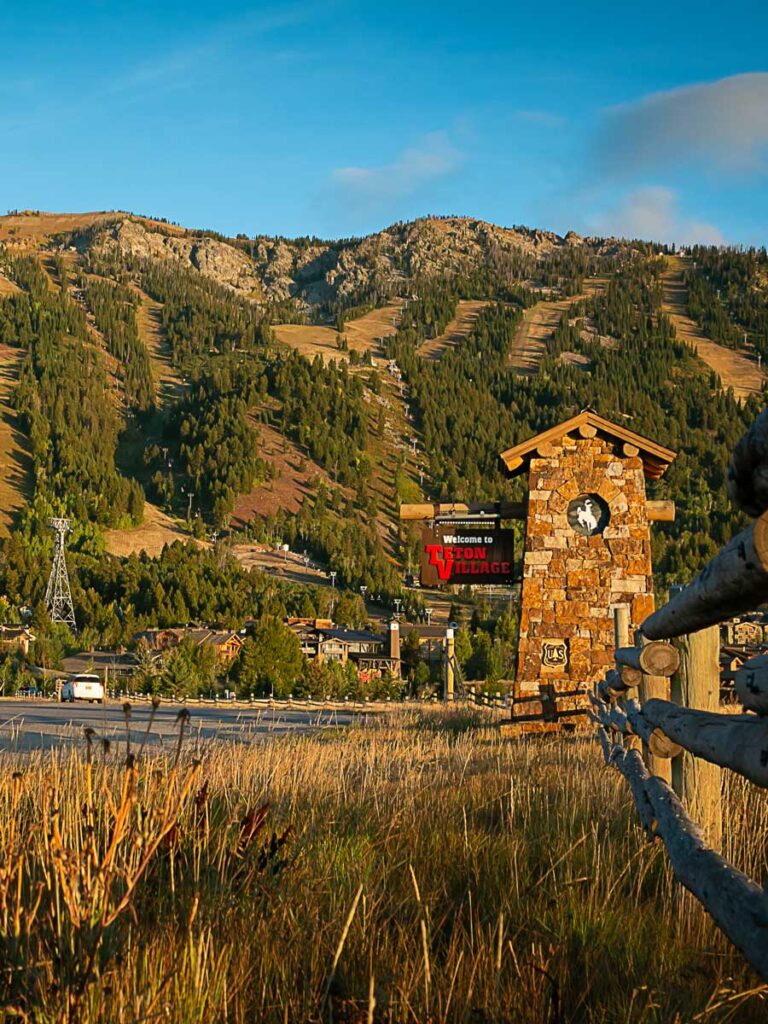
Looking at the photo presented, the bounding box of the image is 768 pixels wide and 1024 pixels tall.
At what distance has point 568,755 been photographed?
9.41 m

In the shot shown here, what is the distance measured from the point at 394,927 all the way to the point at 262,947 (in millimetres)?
656

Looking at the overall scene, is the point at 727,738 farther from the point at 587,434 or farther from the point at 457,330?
the point at 457,330

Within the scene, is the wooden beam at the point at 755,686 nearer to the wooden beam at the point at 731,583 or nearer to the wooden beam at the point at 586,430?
the wooden beam at the point at 731,583

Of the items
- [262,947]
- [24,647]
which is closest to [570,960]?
[262,947]

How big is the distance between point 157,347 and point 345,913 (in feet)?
534

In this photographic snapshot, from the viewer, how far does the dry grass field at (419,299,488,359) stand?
169350 millimetres

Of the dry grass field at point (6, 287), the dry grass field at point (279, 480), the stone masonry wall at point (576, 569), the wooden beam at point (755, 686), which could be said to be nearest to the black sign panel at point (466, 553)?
the stone masonry wall at point (576, 569)

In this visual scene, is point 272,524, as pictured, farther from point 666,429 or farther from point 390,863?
point 390,863

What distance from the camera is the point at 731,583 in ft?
6.83

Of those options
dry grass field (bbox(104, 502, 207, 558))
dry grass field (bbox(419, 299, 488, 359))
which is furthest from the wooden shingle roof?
dry grass field (bbox(419, 299, 488, 359))

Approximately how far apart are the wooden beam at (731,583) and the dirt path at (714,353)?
149 metres

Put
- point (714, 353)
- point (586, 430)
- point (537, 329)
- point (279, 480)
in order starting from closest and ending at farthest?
point (586, 430) → point (279, 480) → point (714, 353) → point (537, 329)

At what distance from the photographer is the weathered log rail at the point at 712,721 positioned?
1.82 metres

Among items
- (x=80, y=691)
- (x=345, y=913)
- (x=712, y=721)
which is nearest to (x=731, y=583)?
(x=712, y=721)
